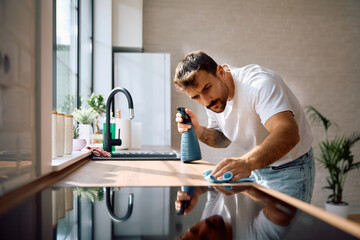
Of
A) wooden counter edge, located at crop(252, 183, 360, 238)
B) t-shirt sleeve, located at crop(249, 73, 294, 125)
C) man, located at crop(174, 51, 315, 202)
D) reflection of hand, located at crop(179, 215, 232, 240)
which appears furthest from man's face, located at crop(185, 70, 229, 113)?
reflection of hand, located at crop(179, 215, 232, 240)

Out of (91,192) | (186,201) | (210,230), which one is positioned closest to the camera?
(210,230)

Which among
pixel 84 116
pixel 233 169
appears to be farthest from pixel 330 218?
pixel 84 116

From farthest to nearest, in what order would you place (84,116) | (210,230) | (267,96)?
(84,116) < (267,96) < (210,230)

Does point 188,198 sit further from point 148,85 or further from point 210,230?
point 148,85

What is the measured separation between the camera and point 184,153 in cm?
149

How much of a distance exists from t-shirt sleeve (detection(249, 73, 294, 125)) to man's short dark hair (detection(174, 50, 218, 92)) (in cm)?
24

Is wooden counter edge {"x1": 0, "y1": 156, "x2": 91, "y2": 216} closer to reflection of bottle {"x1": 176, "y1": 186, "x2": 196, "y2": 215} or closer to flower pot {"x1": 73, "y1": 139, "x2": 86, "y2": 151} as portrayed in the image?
reflection of bottle {"x1": 176, "y1": 186, "x2": 196, "y2": 215}

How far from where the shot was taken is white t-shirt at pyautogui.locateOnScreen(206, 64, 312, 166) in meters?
1.38

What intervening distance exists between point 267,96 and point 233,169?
56cm

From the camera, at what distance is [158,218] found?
56 centimetres

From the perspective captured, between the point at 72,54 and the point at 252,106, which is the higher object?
the point at 72,54

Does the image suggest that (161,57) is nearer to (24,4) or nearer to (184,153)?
(184,153)

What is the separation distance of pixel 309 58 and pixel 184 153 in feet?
13.6

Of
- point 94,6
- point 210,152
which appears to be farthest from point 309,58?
point 94,6
